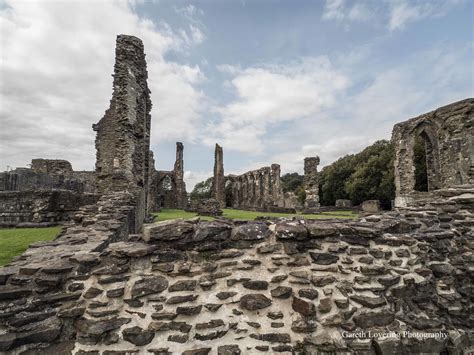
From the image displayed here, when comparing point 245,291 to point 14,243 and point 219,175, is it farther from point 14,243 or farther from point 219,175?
point 219,175

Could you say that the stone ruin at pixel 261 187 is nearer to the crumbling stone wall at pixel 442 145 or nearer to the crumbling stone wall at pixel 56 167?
the crumbling stone wall at pixel 442 145

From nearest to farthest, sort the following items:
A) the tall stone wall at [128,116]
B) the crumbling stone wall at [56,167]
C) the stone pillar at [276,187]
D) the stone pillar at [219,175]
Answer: the tall stone wall at [128,116] → the crumbling stone wall at [56,167] → the stone pillar at [276,187] → the stone pillar at [219,175]

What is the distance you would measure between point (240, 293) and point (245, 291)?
6cm

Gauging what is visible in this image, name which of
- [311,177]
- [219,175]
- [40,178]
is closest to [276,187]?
[311,177]

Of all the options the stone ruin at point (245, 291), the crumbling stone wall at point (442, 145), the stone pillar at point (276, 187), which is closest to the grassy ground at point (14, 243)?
the stone ruin at point (245, 291)

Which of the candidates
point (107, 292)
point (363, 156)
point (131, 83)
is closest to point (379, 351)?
point (107, 292)

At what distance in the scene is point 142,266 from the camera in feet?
9.46

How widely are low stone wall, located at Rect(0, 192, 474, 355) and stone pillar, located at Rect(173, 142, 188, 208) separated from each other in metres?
26.1

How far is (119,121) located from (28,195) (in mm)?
4256

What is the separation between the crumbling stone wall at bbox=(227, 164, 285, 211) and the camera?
1167 inches

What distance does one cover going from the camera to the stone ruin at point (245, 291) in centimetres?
250

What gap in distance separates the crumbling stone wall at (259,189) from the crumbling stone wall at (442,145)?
1202 centimetres

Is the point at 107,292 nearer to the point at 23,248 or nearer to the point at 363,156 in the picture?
the point at 23,248

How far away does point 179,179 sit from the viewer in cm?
2997
